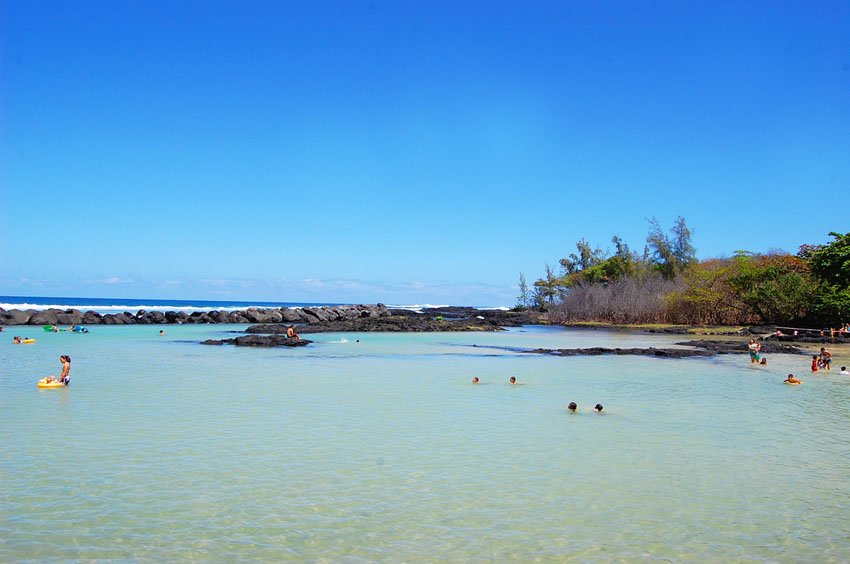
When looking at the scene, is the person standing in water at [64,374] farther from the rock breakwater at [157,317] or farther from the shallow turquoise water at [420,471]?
the rock breakwater at [157,317]

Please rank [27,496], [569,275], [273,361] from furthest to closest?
[569,275] → [273,361] → [27,496]

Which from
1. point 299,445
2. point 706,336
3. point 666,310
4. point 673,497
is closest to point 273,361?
point 299,445

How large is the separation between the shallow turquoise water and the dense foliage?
22.5m

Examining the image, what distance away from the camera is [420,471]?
7895mm

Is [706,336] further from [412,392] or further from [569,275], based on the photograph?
[569,275]

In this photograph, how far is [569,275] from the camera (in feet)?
235

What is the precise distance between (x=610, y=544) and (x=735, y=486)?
257 cm

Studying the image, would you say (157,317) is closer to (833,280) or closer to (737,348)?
(737,348)

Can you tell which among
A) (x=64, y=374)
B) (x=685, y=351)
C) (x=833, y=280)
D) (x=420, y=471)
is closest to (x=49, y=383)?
(x=64, y=374)

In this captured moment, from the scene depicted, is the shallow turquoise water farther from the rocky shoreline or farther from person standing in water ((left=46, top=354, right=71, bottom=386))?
the rocky shoreline

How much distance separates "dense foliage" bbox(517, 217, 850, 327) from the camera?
112 ft

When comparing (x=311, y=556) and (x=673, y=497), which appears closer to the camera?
(x=311, y=556)

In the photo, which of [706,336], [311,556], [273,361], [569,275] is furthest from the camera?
[569,275]

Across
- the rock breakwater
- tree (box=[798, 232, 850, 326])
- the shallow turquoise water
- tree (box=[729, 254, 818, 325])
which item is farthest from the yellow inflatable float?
tree (box=[729, 254, 818, 325])
